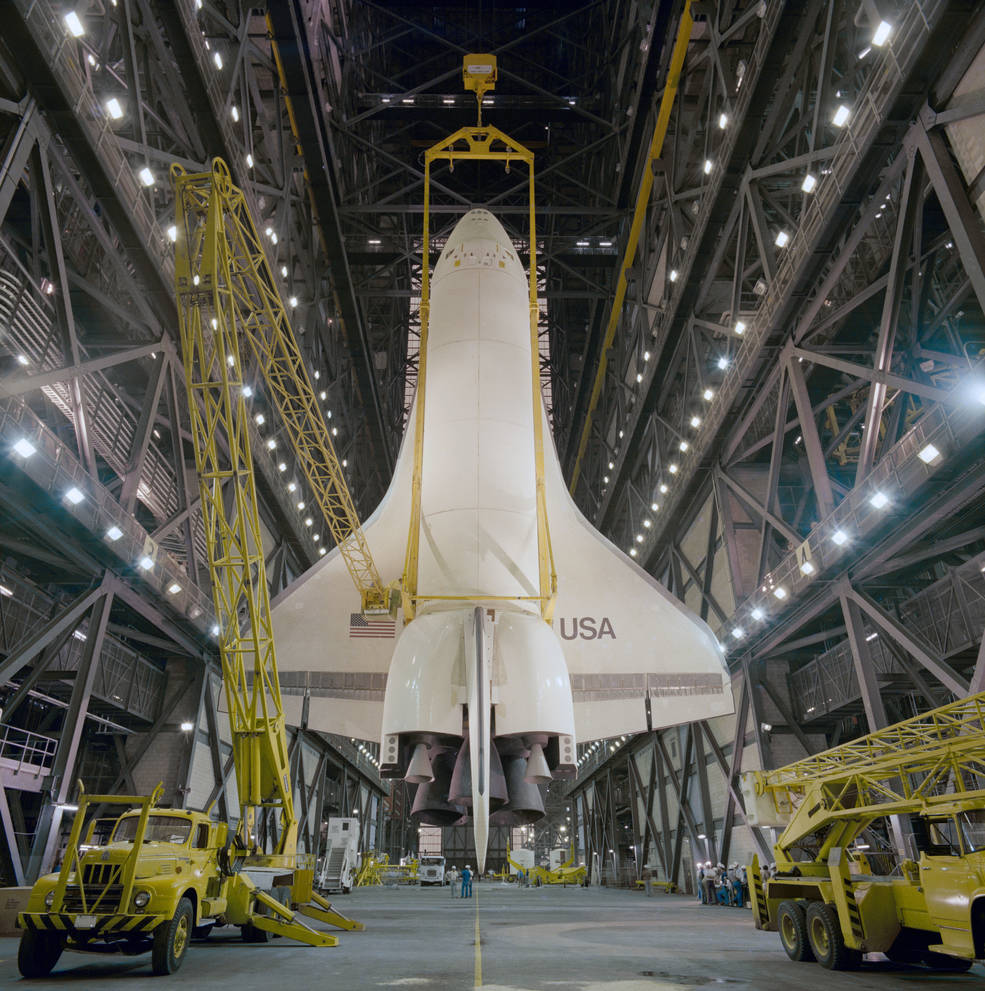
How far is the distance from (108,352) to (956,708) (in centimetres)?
1996

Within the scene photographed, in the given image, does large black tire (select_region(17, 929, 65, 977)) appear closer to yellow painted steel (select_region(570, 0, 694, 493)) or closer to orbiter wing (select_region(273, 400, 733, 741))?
orbiter wing (select_region(273, 400, 733, 741))

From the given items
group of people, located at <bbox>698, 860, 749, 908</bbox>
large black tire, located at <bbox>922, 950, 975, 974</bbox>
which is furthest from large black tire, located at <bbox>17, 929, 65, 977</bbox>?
group of people, located at <bbox>698, 860, 749, 908</bbox>

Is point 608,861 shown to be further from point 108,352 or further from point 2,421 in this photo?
point 2,421

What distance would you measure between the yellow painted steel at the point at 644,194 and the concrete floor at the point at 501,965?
75.9 feet

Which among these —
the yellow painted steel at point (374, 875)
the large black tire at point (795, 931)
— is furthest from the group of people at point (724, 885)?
the yellow painted steel at point (374, 875)

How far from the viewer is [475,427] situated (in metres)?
14.3

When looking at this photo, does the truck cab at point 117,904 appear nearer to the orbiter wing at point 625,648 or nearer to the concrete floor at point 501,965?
the concrete floor at point 501,965

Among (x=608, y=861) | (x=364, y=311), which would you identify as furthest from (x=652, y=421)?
(x=608, y=861)

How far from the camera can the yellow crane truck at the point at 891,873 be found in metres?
7.41

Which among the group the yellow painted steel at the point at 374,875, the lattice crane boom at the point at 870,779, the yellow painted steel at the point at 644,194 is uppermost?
the yellow painted steel at the point at 644,194

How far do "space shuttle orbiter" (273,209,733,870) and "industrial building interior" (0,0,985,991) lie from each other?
0.31 m

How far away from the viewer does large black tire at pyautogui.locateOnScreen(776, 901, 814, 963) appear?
9078mm

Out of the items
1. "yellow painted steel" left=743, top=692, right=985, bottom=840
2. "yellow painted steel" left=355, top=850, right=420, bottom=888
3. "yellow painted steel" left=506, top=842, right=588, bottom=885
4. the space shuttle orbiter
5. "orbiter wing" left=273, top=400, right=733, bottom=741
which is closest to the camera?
"yellow painted steel" left=743, top=692, right=985, bottom=840

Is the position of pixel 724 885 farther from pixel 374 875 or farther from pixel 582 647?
pixel 374 875
